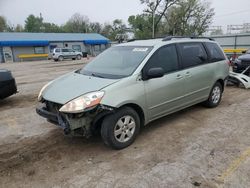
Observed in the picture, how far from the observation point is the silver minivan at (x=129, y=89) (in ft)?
10.9

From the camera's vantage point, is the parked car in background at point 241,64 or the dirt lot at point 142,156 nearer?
the dirt lot at point 142,156

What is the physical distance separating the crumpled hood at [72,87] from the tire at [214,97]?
2939 mm

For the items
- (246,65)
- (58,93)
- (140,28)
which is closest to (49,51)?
(140,28)

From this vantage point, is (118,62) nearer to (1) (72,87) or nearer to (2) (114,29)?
(1) (72,87)

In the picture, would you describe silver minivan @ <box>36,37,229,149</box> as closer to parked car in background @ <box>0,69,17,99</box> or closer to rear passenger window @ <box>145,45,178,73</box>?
rear passenger window @ <box>145,45,178,73</box>

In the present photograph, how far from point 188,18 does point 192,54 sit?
41.1 meters

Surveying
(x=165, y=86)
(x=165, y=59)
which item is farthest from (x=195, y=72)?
(x=165, y=86)

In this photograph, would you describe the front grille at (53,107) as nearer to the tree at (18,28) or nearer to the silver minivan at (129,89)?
the silver minivan at (129,89)

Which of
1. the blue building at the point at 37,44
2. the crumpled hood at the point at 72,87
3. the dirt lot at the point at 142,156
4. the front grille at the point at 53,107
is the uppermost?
the blue building at the point at 37,44

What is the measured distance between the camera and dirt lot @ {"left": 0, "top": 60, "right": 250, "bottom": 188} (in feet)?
9.35

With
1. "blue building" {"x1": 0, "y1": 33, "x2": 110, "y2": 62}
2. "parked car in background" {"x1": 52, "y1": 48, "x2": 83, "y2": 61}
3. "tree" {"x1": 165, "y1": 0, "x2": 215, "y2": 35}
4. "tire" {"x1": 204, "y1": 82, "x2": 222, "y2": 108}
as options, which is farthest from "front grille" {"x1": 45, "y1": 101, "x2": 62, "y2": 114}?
"tree" {"x1": 165, "y1": 0, "x2": 215, "y2": 35}

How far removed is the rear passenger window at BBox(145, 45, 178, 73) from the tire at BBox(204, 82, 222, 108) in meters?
1.60

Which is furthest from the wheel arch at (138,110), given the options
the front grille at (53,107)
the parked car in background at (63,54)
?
the parked car in background at (63,54)

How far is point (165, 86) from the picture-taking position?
4.10 metres
